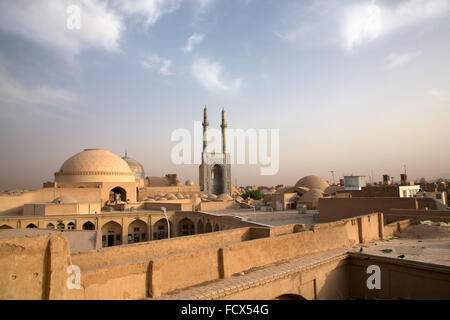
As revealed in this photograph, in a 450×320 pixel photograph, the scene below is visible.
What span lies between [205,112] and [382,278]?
44.8 m

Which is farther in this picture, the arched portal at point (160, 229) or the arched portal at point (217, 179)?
the arched portal at point (217, 179)

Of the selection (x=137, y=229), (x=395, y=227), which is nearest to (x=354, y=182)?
(x=395, y=227)

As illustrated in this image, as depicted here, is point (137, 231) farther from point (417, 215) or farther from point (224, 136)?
point (224, 136)

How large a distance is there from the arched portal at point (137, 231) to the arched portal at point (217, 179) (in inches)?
968

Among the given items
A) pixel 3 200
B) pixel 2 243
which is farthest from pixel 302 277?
pixel 3 200

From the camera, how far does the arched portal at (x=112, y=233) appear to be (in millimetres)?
25031

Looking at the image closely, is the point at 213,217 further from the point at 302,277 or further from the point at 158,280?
the point at 158,280

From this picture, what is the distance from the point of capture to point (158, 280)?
20.3ft

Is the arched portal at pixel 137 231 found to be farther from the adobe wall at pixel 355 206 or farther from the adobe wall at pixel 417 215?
the adobe wall at pixel 417 215

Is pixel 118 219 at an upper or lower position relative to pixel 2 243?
lower

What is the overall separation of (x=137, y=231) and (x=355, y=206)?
60.1 feet

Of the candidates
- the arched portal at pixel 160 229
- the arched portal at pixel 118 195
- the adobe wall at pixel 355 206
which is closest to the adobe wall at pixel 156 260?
the adobe wall at pixel 355 206

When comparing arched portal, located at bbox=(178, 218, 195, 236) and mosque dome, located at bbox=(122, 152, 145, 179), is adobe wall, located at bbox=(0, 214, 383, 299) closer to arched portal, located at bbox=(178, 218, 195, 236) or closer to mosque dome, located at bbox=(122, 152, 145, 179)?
arched portal, located at bbox=(178, 218, 195, 236)
